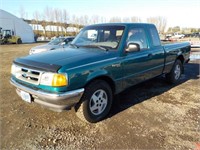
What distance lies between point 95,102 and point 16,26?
40.5 metres

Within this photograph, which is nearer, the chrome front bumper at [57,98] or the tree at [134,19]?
the chrome front bumper at [57,98]

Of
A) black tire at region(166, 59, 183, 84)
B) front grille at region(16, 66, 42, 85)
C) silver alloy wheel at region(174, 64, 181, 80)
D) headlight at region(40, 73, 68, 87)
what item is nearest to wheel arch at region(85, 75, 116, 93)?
headlight at region(40, 73, 68, 87)

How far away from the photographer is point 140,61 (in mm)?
4363

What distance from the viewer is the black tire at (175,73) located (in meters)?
6.00

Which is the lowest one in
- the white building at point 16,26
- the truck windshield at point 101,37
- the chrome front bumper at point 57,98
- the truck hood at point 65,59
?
the chrome front bumper at point 57,98

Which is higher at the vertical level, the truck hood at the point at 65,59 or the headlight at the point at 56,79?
the truck hood at the point at 65,59

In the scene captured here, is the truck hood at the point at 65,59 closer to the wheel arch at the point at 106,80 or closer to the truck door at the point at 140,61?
the wheel arch at the point at 106,80

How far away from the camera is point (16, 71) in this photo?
11.6ft

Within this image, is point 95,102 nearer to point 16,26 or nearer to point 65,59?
point 65,59

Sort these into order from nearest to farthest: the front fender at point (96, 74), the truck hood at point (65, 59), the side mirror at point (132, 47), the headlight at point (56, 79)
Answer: the headlight at point (56, 79), the truck hood at point (65, 59), the front fender at point (96, 74), the side mirror at point (132, 47)

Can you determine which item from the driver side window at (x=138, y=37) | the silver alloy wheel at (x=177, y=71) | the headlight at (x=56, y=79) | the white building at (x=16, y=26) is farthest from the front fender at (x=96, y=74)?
the white building at (x=16, y=26)

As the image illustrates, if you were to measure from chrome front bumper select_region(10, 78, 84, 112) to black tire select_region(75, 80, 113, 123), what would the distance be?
0.23 m

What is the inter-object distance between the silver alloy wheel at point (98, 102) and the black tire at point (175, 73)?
10.3 feet

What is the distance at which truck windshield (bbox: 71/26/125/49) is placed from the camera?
13.3 ft
